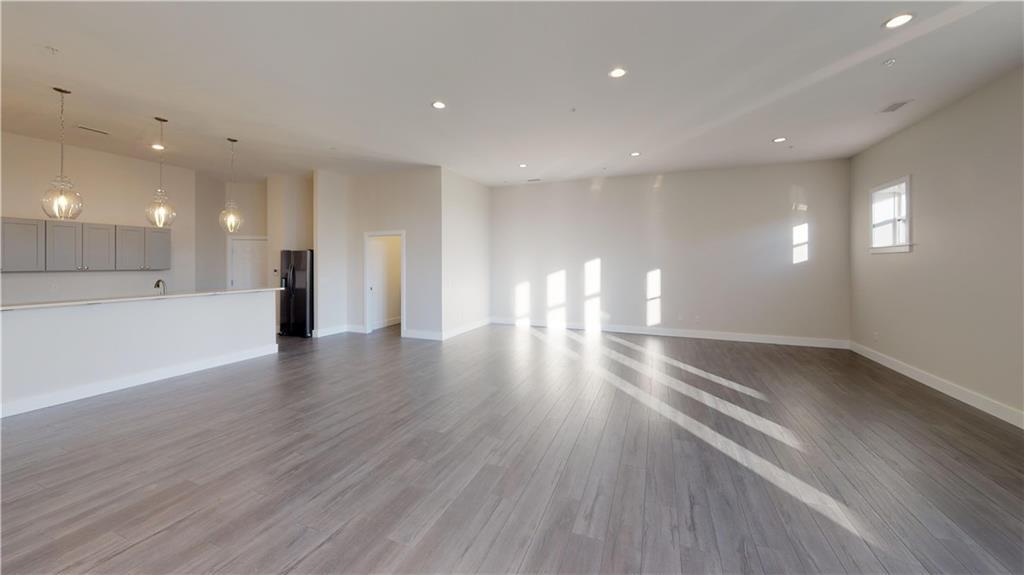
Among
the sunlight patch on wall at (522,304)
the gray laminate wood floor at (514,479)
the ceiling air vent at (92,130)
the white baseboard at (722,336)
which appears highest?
the ceiling air vent at (92,130)

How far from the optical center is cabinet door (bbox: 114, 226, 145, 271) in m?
6.15

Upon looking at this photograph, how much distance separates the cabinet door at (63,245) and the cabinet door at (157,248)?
2.73ft

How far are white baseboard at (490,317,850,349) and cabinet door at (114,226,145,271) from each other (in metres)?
7.92

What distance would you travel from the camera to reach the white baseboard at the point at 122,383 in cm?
353

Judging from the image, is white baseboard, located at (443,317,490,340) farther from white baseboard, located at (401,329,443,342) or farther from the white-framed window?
the white-framed window

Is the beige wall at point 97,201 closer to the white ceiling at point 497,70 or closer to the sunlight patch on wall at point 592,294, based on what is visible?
the white ceiling at point 497,70

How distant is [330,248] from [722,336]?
7.72 m

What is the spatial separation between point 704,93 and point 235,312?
262 inches

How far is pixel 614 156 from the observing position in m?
6.09

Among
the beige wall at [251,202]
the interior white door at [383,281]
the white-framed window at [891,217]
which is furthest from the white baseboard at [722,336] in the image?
the beige wall at [251,202]

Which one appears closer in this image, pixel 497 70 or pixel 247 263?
pixel 497 70

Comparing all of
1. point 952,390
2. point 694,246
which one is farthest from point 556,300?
point 952,390

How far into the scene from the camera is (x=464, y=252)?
7668 mm

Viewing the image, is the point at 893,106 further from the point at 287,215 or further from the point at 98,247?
the point at 98,247
